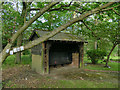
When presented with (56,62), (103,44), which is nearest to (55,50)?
(56,62)

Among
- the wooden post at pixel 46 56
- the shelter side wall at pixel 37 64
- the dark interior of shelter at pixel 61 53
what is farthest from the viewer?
the dark interior of shelter at pixel 61 53

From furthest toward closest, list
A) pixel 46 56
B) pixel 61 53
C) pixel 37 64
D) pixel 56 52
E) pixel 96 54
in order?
pixel 96 54, pixel 61 53, pixel 56 52, pixel 37 64, pixel 46 56

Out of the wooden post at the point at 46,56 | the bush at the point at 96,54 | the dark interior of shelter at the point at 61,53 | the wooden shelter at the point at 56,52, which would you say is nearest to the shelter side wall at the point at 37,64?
the wooden shelter at the point at 56,52

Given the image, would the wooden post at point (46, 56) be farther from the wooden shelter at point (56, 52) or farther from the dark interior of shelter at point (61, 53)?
the dark interior of shelter at point (61, 53)

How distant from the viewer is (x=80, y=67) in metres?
9.35

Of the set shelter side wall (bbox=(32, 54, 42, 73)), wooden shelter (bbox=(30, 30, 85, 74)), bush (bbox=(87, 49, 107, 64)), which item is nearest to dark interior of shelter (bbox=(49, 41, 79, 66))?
wooden shelter (bbox=(30, 30, 85, 74))

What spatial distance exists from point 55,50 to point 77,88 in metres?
5.56

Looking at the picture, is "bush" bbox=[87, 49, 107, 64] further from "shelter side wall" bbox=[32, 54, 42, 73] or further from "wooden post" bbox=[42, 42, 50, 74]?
"shelter side wall" bbox=[32, 54, 42, 73]

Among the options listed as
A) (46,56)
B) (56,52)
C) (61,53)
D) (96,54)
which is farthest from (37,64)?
(96,54)

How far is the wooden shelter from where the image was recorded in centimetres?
745

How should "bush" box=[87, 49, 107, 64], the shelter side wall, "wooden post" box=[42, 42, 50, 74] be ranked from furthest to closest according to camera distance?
"bush" box=[87, 49, 107, 64] < the shelter side wall < "wooden post" box=[42, 42, 50, 74]

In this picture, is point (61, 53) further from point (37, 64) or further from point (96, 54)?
point (96, 54)

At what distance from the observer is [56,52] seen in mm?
9836

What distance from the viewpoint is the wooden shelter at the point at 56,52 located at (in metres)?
7.45
